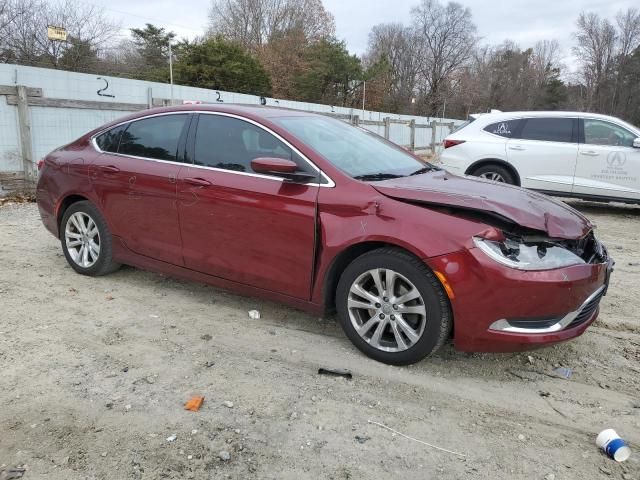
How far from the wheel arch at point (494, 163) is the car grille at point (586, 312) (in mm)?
5648

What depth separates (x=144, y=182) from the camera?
4.23 metres

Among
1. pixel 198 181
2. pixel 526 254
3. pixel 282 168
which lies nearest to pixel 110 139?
pixel 198 181

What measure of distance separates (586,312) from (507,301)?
2.28ft

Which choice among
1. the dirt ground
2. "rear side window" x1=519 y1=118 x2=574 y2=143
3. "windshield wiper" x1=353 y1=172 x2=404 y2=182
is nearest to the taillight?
"rear side window" x1=519 y1=118 x2=574 y2=143

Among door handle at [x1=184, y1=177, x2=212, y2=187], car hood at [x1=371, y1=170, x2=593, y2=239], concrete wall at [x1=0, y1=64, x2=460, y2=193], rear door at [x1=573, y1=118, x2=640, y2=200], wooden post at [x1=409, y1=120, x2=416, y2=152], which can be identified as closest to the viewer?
car hood at [x1=371, y1=170, x2=593, y2=239]

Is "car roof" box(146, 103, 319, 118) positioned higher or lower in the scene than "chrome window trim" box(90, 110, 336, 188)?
higher

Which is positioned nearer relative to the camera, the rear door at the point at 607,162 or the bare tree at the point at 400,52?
the rear door at the point at 607,162

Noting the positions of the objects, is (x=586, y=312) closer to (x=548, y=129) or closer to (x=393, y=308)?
(x=393, y=308)

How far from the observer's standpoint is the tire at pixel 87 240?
15.3ft

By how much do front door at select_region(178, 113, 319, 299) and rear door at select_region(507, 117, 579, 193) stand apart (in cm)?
611

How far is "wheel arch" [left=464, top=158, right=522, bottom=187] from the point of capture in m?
8.63

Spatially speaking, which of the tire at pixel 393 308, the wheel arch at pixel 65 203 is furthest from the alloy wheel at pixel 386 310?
the wheel arch at pixel 65 203

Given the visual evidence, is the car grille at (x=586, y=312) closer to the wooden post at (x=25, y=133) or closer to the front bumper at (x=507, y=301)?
the front bumper at (x=507, y=301)

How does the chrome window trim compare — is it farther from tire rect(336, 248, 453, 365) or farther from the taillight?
the taillight
